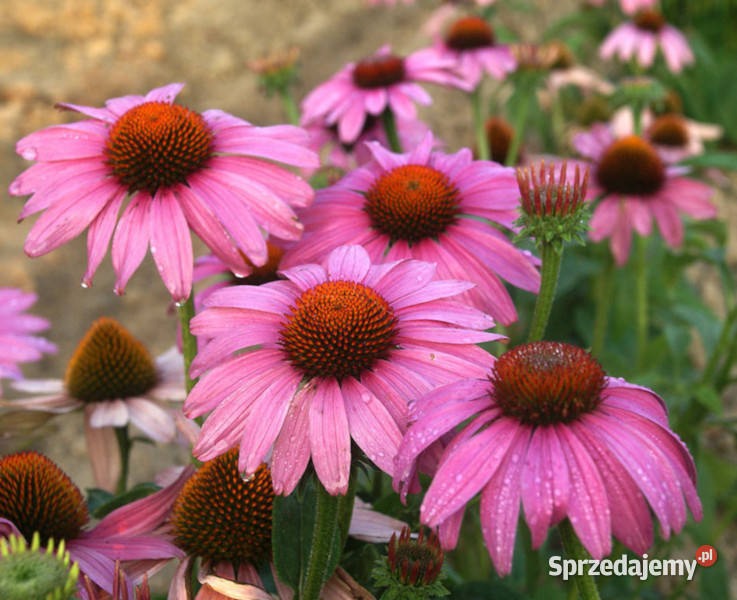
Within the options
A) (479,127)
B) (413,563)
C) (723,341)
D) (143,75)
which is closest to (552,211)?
(413,563)

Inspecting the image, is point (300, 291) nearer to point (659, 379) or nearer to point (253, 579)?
point (253, 579)

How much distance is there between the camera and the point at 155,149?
763mm

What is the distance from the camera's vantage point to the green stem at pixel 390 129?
1288mm

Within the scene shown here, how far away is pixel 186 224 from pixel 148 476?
1184mm

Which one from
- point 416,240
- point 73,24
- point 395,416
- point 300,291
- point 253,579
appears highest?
point 73,24

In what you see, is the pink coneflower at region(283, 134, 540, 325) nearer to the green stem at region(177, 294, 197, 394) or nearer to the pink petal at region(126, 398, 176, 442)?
the green stem at region(177, 294, 197, 394)

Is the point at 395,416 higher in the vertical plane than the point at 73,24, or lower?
lower

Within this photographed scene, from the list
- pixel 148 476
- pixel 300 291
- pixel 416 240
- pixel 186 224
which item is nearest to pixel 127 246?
pixel 186 224

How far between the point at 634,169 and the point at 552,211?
770 millimetres

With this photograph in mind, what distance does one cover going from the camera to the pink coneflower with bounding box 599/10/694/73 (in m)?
2.35

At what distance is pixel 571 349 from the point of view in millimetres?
645

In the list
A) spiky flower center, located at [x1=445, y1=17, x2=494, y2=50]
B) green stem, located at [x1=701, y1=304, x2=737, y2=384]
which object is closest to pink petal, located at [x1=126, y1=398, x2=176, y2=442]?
green stem, located at [x1=701, y1=304, x2=737, y2=384]

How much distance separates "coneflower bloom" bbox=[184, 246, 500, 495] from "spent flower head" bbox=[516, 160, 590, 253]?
0.09m

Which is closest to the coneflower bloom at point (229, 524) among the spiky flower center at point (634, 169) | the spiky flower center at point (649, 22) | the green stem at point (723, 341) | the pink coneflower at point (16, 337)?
the pink coneflower at point (16, 337)
